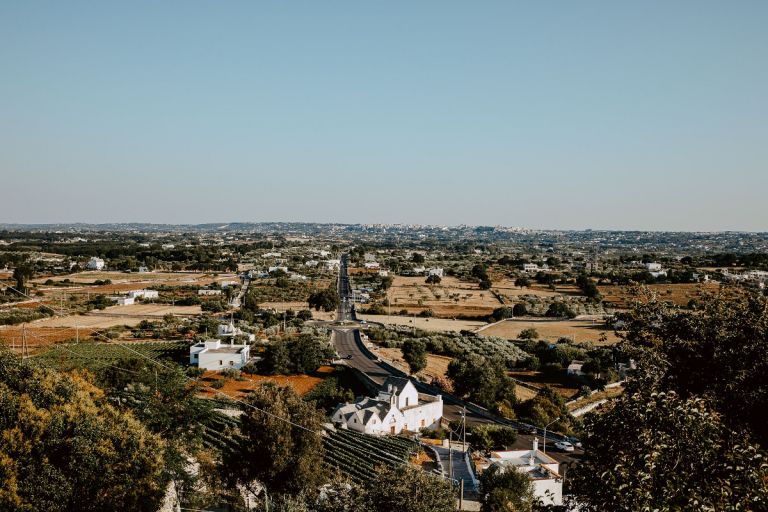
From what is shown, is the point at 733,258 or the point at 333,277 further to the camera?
the point at 733,258

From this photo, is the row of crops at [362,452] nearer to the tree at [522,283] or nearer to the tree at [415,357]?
the tree at [415,357]

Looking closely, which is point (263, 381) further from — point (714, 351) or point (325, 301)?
point (325, 301)

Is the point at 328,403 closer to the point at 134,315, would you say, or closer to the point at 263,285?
the point at 134,315

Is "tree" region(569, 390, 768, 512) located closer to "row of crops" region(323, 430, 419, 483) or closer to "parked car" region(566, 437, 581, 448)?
"row of crops" region(323, 430, 419, 483)

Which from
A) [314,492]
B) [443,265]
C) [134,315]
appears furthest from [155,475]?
[443,265]

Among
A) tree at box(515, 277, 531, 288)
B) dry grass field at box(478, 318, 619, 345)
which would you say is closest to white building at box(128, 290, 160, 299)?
dry grass field at box(478, 318, 619, 345)

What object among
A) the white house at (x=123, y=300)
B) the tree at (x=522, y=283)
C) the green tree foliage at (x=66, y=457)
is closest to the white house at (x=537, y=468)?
the green tree foliage at (x=66, y=457)
